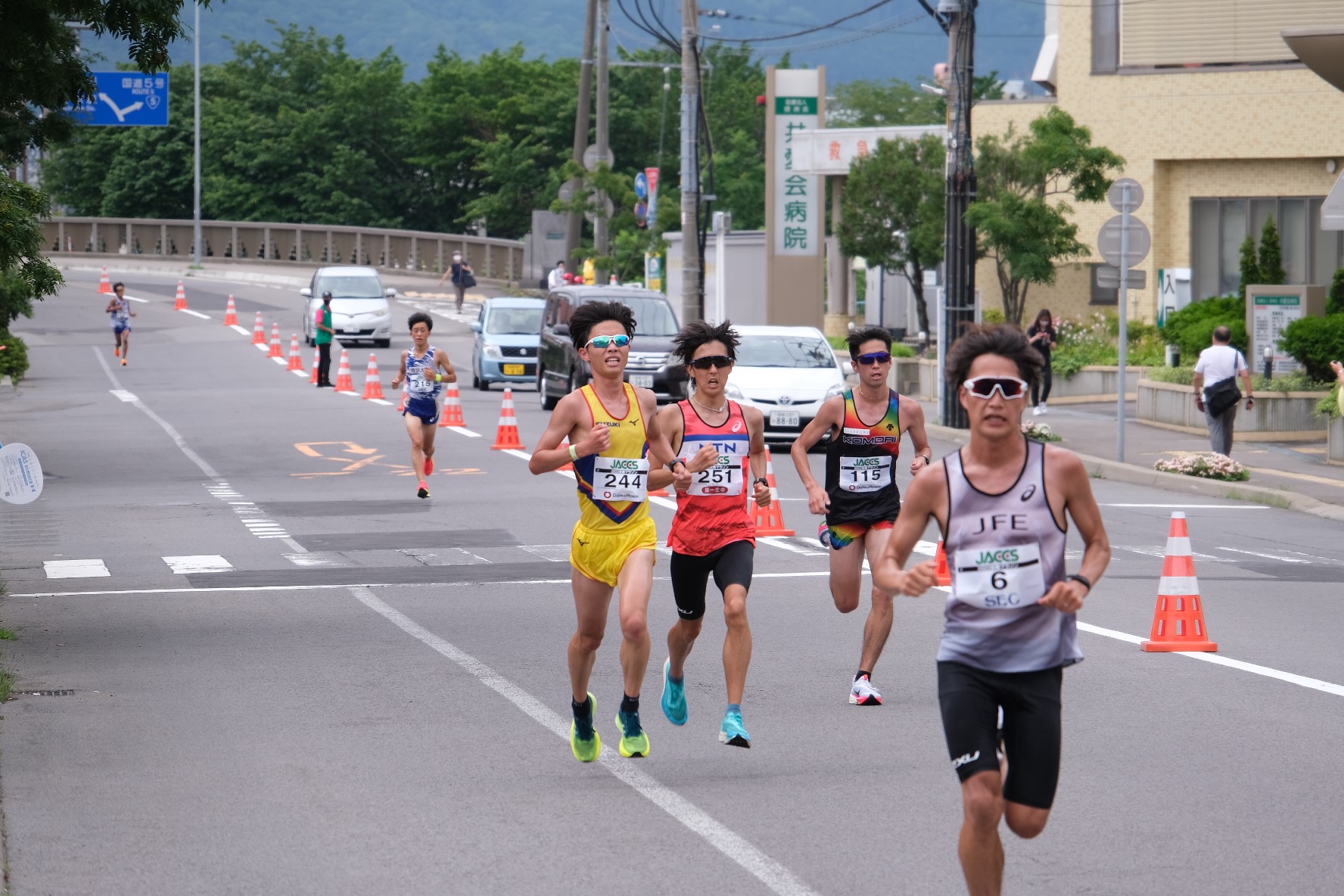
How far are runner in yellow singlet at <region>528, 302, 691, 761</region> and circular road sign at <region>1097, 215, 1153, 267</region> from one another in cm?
1520

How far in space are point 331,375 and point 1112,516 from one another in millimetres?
23643

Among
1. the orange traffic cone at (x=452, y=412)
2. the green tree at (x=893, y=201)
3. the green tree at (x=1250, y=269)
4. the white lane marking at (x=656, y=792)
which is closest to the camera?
the white lane marking at (x=656, y=792)

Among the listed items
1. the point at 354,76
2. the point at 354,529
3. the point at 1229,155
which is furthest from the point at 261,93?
the point at 354,529

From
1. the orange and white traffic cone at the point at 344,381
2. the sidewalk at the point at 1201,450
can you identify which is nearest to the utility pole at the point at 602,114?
the orange and white traffic cone at the point at 344,381

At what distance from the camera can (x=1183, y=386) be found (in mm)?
27438

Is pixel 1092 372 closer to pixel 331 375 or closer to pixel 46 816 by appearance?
pixel 331 375

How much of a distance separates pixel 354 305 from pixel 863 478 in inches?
1468

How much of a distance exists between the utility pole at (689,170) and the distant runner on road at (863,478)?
26249mm

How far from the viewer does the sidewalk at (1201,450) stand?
1988 cm

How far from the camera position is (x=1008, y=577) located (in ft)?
17.7

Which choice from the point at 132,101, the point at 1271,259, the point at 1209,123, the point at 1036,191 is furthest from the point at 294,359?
the point at 1271,259

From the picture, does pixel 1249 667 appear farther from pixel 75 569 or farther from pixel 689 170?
pixel 689 170

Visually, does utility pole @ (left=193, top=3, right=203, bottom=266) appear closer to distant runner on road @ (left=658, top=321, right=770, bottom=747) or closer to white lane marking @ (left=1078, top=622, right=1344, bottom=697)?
white lane marking @ (left=1078, top=622, right=1344, bottom=697)

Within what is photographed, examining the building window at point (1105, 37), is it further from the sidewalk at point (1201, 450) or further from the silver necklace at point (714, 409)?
the silver necklace at point (714, 409)
